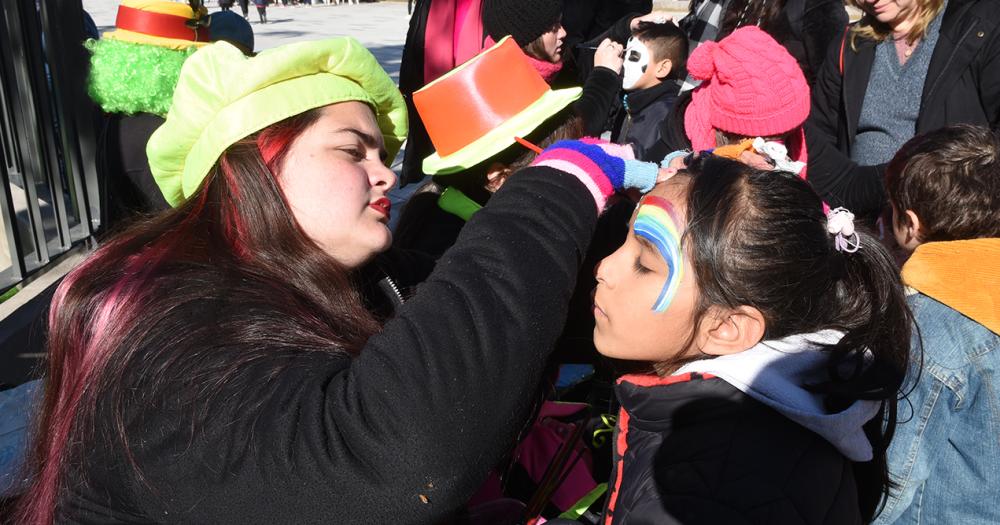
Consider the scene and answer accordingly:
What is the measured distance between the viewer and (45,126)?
15.0 ft

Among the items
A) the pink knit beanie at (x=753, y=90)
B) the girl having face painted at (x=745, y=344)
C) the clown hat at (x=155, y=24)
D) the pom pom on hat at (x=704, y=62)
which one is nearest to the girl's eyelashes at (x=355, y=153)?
the girl having face painted at (x=745, y=344)

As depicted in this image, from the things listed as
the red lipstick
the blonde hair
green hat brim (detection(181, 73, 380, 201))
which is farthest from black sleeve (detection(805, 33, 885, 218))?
green hat brim (detection(181, 73, 380, 201))

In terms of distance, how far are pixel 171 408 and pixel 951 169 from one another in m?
2.21

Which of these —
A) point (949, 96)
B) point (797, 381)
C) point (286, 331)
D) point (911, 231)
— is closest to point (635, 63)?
point (949, 96)

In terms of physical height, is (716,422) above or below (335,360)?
below

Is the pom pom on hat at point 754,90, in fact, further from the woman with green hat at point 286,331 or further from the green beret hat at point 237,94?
the green beret hat at point 237,94

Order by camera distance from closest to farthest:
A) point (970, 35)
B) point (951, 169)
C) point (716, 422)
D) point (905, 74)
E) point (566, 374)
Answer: point (716, 422)
point (951, 169)
point (566, 374)
point (970, 35)
point (905, 74)

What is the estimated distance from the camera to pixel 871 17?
3344 mm

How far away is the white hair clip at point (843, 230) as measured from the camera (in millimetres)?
1432

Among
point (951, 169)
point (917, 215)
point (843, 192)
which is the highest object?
point (951, 169)

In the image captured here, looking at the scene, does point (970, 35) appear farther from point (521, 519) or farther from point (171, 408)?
point (171, 408)

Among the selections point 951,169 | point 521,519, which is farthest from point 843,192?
point 521,519

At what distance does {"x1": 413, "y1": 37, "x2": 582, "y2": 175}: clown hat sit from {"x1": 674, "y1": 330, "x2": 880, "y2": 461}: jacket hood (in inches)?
33.8

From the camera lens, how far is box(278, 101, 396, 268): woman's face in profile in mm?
1460
